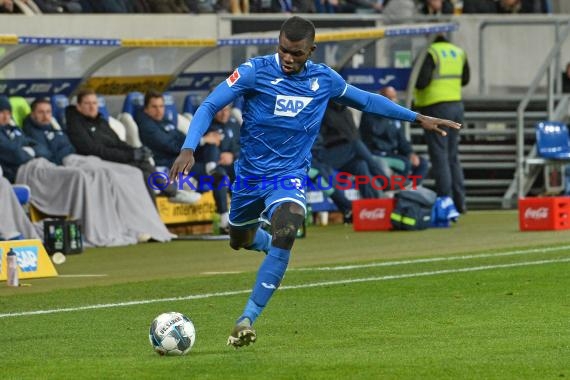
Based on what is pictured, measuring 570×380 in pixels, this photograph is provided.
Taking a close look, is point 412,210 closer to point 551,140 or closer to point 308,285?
point 551,140

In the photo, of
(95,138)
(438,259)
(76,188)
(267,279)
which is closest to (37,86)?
(95,138)

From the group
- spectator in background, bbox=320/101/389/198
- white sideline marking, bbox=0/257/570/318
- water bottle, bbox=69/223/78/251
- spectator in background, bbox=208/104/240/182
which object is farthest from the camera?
spectator in background, bbox=320/101/389/198

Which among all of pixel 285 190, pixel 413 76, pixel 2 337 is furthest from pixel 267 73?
pixel 413 76

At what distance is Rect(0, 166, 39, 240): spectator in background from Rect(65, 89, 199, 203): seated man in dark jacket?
2.29 metres

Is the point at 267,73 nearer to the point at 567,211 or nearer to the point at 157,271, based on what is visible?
the point at 157,271

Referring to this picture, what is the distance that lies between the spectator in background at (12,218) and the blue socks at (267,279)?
8568 mm

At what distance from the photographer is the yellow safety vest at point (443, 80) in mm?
25016

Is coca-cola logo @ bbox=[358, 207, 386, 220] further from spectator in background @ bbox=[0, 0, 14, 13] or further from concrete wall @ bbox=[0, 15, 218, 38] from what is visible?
→ spectator in background @ bbox=[0, 0, 14, 13]

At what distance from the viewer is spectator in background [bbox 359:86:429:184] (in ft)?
82.9

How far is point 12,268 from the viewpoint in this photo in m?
15.1

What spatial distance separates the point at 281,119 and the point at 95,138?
10.5 m

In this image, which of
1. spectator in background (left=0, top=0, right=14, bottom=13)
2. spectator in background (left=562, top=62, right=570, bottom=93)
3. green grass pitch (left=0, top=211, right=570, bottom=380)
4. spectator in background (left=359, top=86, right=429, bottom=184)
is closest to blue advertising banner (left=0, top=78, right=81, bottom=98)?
spectator in background (left=0, top=0, right=14, bottom=13)

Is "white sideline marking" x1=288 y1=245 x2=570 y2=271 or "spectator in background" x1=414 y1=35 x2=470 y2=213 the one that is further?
"spectator in background" x1=414 y1=35 x2=470 y2=213

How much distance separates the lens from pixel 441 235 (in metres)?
21.2
